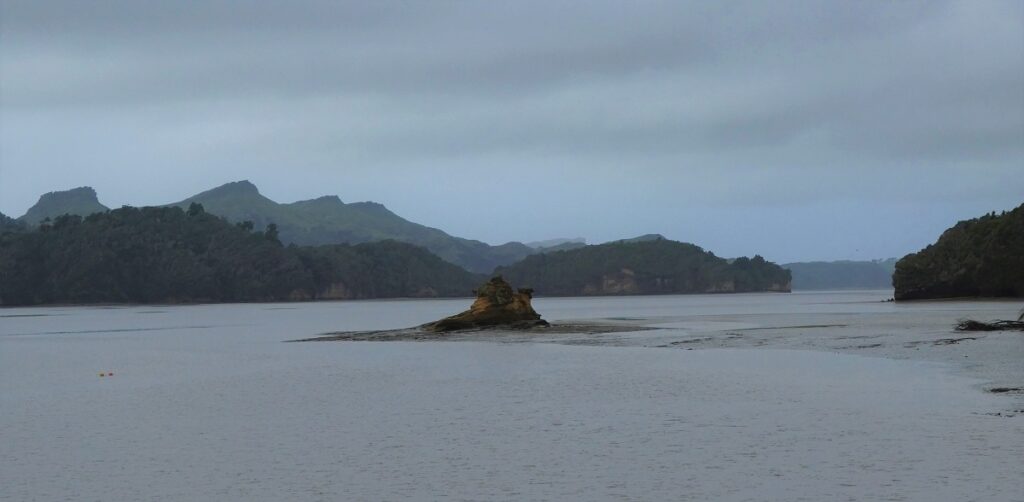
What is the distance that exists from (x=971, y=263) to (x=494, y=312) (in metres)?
82.1

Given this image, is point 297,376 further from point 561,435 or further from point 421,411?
point 561,435

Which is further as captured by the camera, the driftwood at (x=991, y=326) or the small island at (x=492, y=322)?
the small island at (x=492, y=322)

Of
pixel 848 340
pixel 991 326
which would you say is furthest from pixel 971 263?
pixel 848 340

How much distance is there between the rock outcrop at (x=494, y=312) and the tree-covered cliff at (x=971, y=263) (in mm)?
75785

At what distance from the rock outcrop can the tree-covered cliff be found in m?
75.8

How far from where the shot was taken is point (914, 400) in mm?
29953

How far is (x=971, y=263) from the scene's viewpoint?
5379 inches

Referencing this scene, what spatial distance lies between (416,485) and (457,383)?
19.5 metres

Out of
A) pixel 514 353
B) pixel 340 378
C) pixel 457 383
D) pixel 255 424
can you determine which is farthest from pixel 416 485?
pixel 514 353

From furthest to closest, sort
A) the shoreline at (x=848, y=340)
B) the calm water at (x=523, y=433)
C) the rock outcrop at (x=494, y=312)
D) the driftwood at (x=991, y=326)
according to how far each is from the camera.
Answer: the rock outcrop at (x=494, y=312) → the driftwood at (x=991, y=326) → the shoreline at (x=848, y=340) → the calm water at (x=523, y=433)

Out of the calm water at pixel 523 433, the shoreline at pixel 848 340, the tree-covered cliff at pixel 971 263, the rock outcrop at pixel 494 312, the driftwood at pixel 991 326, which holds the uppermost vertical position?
the tree-covered cliff at pixel 971 263

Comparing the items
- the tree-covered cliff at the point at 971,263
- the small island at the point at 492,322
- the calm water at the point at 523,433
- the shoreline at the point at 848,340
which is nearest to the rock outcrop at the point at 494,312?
the small island at the point at 492,322

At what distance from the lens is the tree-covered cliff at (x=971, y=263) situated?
428ft

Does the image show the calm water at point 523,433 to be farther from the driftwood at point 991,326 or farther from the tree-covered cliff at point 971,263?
the tree-covered cliff at point 971,263
